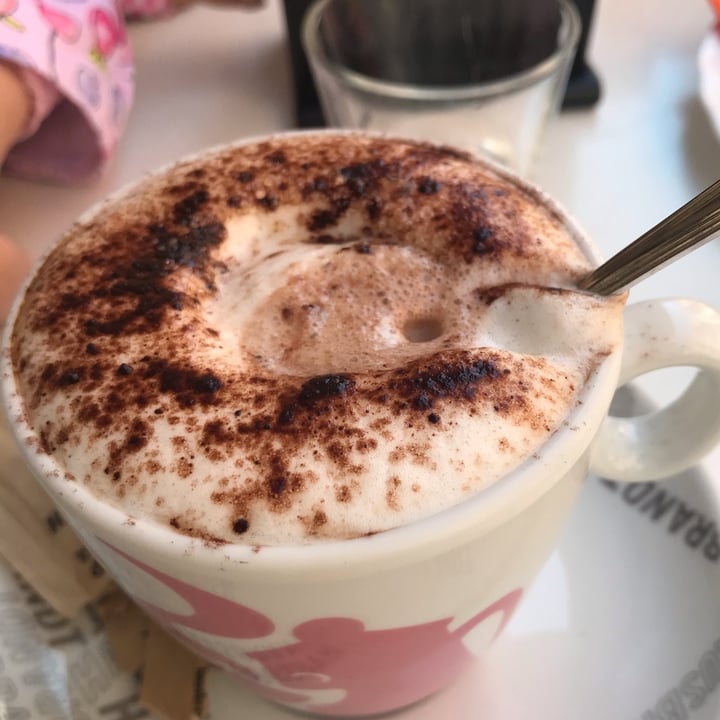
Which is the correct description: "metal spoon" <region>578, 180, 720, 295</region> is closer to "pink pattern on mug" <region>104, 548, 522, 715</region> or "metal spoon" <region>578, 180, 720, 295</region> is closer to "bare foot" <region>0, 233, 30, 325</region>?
"pink pattern on mug" <region>104, 548, 522, 715</region>

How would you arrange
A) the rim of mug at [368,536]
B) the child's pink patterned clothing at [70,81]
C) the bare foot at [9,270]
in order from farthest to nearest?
the child's pink patterned clothing at [70,81] → the bare foot at [9,270] → the rim of mug at [368,536]

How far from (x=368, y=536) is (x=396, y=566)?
0.07 ft

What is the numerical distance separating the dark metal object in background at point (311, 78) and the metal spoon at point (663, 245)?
0.64 meters

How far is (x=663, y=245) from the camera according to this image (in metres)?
0.44

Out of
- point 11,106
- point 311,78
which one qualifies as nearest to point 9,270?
point 11,106

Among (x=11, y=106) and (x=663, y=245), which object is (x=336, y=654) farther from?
(x=11, y=106)

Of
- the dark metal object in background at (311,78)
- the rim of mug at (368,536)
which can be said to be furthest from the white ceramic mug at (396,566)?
the dark metal object in background at (311,78)

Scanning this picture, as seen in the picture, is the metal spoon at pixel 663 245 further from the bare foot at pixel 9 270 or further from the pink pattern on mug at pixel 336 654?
the bare foot at pixel 9 270

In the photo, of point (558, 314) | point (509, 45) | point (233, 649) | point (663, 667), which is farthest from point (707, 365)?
point (509, 45)

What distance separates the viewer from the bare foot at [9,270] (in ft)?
2.65

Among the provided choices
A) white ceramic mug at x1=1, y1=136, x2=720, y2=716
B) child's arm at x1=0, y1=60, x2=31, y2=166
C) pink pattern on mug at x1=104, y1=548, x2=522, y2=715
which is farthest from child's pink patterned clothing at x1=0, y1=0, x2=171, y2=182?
pink pattern on mug at x1=104, y1=548, x2=522, y2=715

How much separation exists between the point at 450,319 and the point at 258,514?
17 centimetres

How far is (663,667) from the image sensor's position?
1.89ft

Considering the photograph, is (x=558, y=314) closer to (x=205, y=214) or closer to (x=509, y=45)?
(x=205, y=214)
